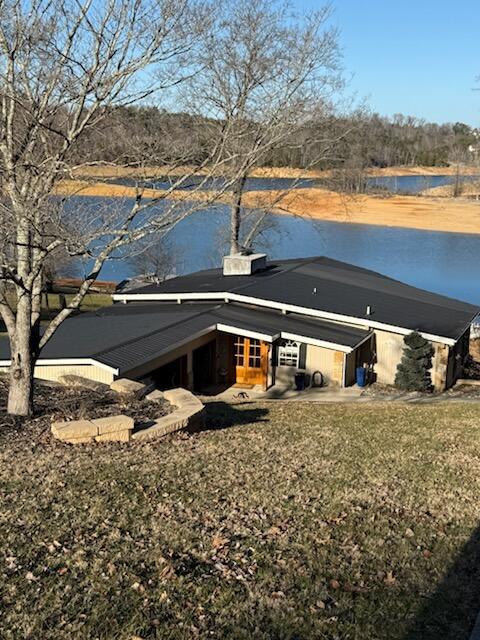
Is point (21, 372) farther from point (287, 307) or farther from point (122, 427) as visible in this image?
point (287, 307)

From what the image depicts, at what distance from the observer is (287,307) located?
20031 mm

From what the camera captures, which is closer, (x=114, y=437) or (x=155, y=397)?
(x=114, y=437)

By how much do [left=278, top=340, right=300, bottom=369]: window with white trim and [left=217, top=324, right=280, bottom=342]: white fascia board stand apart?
4.24ft

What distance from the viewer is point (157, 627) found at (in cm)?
421

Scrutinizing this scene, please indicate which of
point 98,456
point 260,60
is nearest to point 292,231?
point 260,60

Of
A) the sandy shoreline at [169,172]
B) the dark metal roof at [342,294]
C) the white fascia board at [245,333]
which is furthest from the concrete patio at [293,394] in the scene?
the sandy shoreline at [169,172]

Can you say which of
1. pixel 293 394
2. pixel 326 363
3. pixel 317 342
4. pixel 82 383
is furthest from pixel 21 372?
pixel 326 363

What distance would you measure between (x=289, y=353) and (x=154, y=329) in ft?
13.9

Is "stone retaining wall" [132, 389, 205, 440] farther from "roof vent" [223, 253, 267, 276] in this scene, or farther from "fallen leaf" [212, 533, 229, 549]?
"roof vent" [223, 253, 267, 276]

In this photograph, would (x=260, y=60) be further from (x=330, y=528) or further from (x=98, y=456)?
(x=330, y=528)

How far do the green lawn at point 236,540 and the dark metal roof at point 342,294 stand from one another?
11.2m

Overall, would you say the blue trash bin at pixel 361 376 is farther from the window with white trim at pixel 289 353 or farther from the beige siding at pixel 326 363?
the window with white trim at pixel 289 353

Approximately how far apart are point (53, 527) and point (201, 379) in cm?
1411

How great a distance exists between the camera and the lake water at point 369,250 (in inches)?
1580
